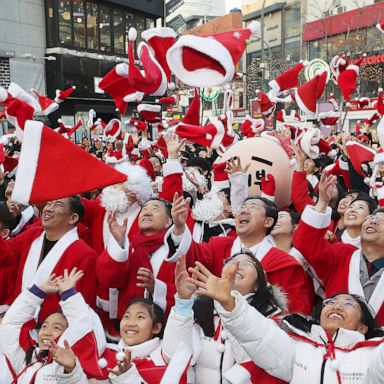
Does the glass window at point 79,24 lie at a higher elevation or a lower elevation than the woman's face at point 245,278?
higher

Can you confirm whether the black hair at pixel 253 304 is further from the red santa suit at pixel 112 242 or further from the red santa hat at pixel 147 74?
the red santa hat at pixel 147 74

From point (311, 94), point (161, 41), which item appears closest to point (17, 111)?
point (161, 41)

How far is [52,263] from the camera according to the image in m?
3.04

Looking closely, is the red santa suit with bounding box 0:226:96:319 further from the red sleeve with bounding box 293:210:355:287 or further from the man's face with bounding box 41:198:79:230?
the red sleeve with bounding box 293:210:355:287

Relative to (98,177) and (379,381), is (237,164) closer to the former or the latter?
(98,177)

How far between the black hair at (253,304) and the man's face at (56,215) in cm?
112

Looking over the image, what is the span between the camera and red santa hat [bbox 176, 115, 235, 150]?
14.8 ft

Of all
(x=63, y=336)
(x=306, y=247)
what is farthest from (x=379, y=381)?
(x=63, y=336)

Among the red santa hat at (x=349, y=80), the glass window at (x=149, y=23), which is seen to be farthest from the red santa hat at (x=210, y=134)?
the glass window at (x=149, y=23)

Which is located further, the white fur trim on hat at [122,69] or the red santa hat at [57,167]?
the white fur trim on hat at [122,69]

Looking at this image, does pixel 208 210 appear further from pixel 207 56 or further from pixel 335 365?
pixel 335 365

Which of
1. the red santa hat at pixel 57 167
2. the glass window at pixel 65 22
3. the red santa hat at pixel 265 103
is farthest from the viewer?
the glass window at pixel 65 22

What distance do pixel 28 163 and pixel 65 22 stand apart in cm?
1876

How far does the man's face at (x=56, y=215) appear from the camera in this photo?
3176mm
